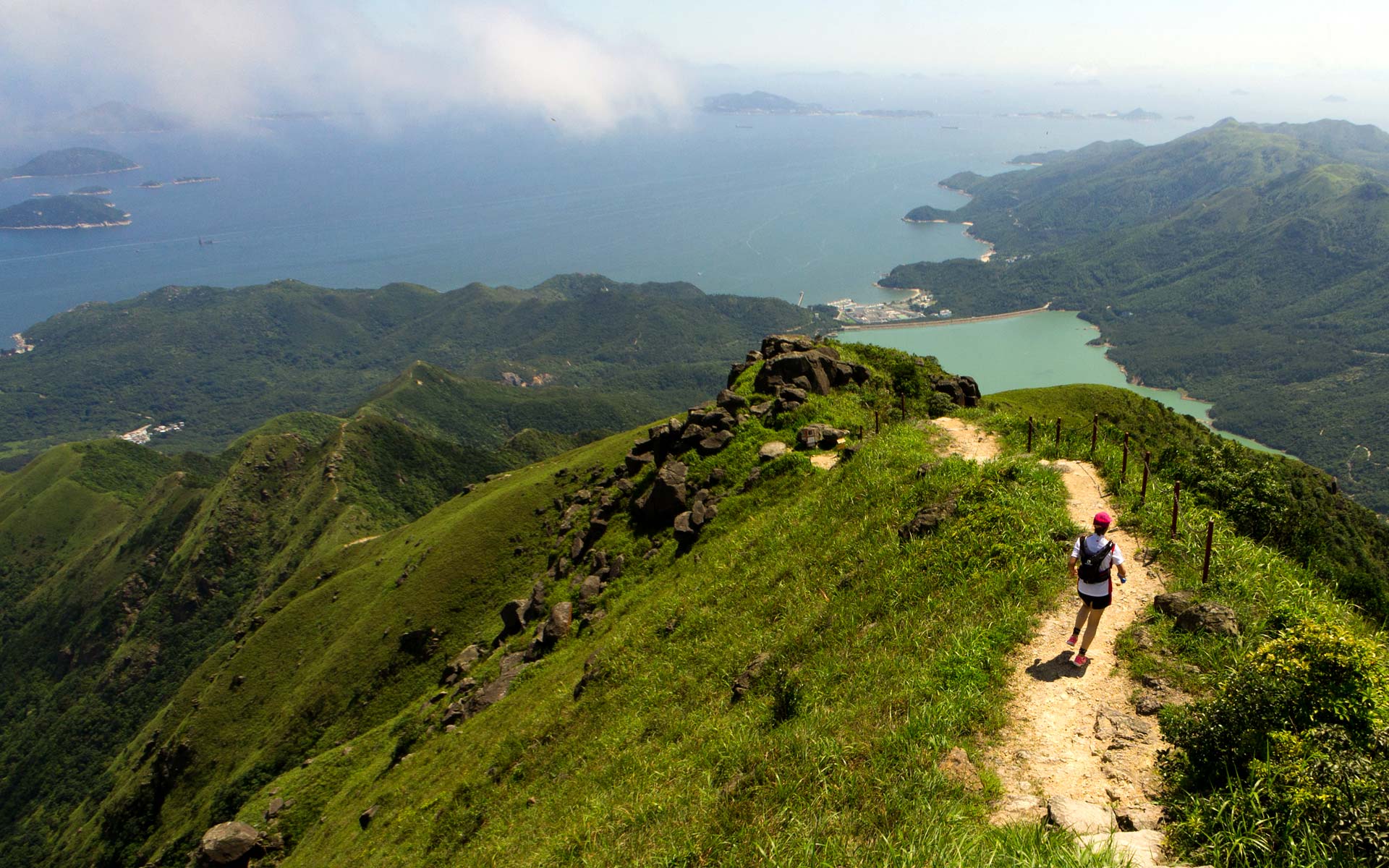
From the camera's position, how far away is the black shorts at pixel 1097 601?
39.2 feet

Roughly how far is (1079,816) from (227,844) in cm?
4397

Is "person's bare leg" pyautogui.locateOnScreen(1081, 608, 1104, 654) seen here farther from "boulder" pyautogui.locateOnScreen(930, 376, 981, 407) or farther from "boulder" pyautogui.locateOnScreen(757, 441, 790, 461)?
"boulder" pyautogui.locateOnScreen(930, 376, 981, 407)

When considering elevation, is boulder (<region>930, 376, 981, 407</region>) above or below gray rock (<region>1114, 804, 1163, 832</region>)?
below

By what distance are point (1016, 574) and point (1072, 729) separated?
159 inches

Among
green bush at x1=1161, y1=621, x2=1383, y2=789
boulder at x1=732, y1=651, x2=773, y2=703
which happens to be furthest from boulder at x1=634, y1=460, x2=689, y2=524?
green bush at x1=1161, y1=621, x2=1383, y2=789

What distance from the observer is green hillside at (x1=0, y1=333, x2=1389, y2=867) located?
1068 cm

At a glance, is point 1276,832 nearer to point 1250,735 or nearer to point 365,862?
point 1250,735

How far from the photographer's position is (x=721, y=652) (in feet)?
56.6

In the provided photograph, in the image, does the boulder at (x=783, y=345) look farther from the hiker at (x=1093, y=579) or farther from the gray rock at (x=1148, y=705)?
the gray rock at (x=1148, y=705)

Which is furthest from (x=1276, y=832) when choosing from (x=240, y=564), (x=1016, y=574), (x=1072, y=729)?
(x=240, y=564)

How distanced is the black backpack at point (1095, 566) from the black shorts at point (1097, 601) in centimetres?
27

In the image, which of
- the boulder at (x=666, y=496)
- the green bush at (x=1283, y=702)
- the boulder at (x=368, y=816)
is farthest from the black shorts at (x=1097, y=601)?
the boulder at (x=368, y=816)

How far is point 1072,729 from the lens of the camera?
35.5 feet

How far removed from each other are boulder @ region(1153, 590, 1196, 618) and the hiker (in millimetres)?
1173
